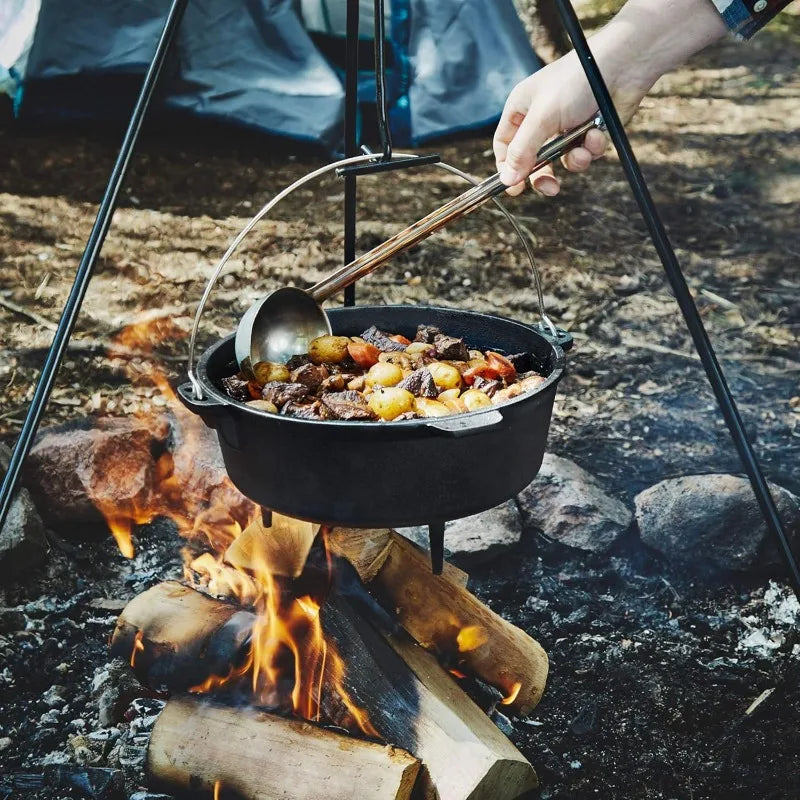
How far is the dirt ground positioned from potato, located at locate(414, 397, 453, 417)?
3.04 ft

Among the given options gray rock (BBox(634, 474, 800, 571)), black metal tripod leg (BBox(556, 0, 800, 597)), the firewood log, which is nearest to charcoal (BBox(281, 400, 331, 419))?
the firewood log

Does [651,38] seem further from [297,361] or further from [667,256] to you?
[297,361]

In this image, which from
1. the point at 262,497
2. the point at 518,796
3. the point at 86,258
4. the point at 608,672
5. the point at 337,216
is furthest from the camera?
the point at 337,216

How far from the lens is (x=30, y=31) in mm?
4980

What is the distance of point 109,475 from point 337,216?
304 cm

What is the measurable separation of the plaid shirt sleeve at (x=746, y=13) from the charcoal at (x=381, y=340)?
99cm

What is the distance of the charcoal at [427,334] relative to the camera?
7.23 feet

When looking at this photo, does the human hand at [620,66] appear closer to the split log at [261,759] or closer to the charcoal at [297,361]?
the charcoal at [297,361]

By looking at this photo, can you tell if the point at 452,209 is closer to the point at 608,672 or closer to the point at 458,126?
the point at 608,672

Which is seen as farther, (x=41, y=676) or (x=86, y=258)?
(x=41, y=676)

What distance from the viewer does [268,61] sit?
5504 millimetres

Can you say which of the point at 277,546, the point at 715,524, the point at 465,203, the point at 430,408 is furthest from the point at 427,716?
the point at 715,524

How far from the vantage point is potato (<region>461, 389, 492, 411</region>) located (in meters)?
1.83

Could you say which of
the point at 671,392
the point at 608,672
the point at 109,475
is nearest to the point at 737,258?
the point at 671,392
